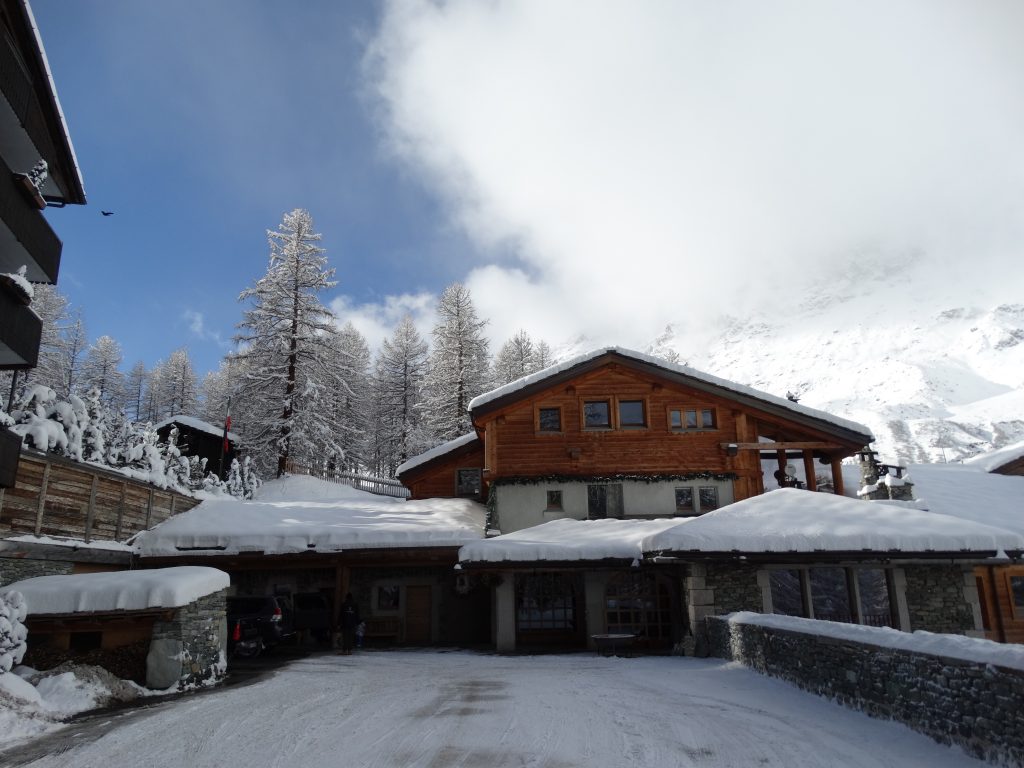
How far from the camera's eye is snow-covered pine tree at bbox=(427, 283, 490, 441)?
140ft

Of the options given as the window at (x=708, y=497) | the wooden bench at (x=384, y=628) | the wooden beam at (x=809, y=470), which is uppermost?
the wooden beam at (x=809, y=470)

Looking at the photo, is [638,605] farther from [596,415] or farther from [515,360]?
[515,360]

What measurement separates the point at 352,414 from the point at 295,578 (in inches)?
1006

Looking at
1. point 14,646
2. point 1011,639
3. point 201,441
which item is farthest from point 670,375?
point 201,441

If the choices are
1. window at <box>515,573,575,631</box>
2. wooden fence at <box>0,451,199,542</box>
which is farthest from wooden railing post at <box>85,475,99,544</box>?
window at <box>515,573,575,631</box>

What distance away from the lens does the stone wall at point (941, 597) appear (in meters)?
17.7

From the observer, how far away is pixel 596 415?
24625 mm

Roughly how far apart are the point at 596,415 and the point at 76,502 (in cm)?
1577

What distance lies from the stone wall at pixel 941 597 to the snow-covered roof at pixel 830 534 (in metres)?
1.37

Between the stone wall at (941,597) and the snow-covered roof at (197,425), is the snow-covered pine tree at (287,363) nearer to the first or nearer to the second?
the snow-covered roof at (197,425)

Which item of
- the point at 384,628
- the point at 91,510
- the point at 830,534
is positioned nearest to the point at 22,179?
the point at 91,510

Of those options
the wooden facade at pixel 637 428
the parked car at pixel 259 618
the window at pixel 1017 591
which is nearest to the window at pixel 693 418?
the wooden facade at pixel 637 428

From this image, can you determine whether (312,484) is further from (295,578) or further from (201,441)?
(295,578)

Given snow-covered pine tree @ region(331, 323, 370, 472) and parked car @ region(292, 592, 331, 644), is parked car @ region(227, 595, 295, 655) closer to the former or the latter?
parked car @ region(292, 592, 331, 644)
